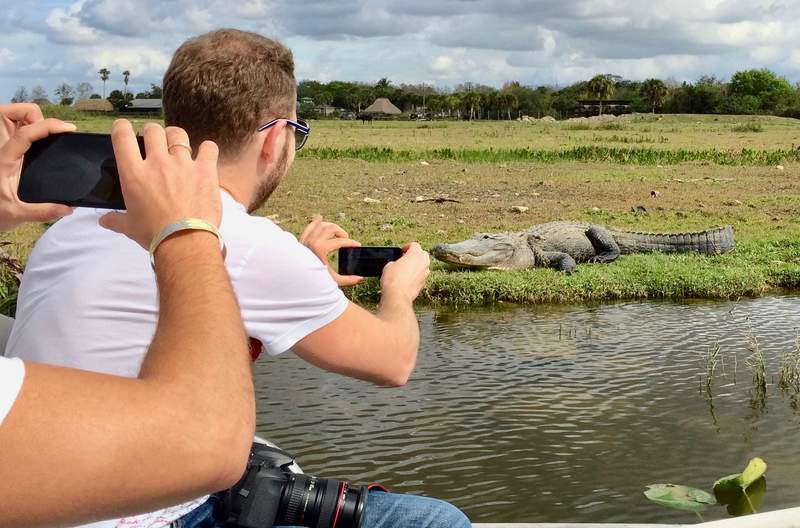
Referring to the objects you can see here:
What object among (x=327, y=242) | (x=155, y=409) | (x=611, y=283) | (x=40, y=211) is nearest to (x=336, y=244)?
(x=327, y=242)

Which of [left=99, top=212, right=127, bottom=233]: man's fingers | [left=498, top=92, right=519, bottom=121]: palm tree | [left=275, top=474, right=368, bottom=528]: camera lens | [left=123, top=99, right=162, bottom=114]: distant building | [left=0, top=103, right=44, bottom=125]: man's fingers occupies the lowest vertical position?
[left=275, top=474, right=368, bottom=528]: camera lens

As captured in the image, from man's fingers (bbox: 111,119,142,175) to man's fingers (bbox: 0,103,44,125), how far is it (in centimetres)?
48

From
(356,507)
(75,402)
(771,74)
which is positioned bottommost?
(356,507)

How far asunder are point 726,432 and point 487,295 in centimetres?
306

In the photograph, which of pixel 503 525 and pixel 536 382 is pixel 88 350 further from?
pixel 536 382

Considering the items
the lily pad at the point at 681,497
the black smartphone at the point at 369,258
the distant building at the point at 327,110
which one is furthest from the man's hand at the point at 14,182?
the distant building at the point at 327,110

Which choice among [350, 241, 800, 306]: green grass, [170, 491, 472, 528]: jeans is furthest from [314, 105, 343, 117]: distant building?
[170, 491, 472, 528]: jeans

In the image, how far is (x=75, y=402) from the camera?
0.84 metres

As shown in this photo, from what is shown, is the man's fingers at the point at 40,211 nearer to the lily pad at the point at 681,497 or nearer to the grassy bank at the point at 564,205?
the lily pad at the point at 681,497

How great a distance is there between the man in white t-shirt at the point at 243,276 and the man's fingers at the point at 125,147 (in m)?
0.54

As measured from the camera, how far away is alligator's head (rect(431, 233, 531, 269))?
8.26 m

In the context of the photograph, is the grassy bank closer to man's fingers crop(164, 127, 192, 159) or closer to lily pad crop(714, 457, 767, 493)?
lily pad crop(714, 457, 767, 493)

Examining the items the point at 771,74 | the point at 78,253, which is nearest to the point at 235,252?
the point at 78,253

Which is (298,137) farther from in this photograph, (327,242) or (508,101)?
(508,101)
